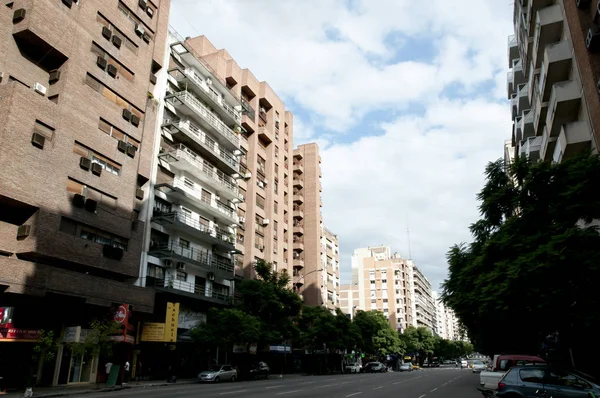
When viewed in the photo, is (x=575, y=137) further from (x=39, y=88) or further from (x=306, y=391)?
(x=39, y=88)

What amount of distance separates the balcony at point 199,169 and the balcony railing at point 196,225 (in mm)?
3796

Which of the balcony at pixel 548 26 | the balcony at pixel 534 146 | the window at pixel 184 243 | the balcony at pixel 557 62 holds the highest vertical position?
the balcony at pixel 548 26

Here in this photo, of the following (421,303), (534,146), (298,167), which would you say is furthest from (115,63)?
(421,303)

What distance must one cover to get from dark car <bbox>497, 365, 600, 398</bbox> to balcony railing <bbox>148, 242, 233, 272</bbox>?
25874 millimetres

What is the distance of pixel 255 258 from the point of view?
49.8m

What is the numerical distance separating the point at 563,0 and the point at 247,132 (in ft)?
116

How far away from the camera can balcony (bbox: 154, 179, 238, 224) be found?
35.8m

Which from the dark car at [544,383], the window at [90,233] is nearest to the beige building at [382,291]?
the window at [90,233]

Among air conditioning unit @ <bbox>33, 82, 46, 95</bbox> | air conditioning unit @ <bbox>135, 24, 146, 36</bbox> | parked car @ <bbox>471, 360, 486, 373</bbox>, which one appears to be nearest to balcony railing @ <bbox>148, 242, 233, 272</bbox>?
air conditioning unit @ <bbox>33, 82, 46, 95</bbox>

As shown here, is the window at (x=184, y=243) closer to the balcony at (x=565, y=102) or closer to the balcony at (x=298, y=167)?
the balcony at (x=565, y=102)

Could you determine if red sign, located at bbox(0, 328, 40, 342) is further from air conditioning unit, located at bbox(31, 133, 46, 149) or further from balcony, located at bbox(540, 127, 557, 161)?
balcony, located at bbox(540, 127, 557, 161)

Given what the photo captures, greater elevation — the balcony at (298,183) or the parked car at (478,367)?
the balcony at (298,183)

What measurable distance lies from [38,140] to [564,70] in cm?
2989

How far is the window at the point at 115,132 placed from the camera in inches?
1172
